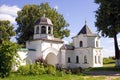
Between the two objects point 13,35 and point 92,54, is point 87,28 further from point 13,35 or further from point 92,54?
point 13,35

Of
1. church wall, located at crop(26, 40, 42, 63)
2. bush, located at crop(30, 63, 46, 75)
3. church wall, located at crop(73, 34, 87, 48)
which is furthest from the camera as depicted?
church wall, located at crop(73, 34, 87, 48)

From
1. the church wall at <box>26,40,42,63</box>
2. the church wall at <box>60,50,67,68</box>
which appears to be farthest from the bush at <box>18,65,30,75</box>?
the church wall at <box>60,50,67,68</box>

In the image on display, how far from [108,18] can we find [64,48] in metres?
13.5

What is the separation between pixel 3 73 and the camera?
22641 mm

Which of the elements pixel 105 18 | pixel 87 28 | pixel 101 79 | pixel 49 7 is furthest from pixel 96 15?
pixel 49 7

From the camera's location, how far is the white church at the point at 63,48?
1697 inches

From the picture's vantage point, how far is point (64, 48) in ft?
154

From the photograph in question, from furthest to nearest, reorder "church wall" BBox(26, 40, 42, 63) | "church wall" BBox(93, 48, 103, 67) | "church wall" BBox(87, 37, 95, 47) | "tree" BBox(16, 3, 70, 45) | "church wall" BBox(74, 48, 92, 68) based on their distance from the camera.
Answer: "tree" BBox(16, 3, 70, 45) → "church wall" BBox(87, 37, 95, 47) → "church wall" BBox(93, 48, 103, 67) → "church wall" BBox(74, 48, 92, 68) → "church wall" BBox(26, 40, 42, 63)

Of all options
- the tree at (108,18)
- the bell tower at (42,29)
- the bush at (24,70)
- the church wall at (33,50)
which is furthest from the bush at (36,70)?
the bell tower at (42,29)

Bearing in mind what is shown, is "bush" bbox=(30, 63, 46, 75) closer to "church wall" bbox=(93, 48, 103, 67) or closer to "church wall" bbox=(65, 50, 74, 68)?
"church wall" bbox=(65, 50, 74, 68)

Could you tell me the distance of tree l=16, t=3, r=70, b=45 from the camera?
54875 mm

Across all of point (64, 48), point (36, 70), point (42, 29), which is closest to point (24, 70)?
point (36, 70)

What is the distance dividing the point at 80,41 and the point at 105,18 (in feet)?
40.8

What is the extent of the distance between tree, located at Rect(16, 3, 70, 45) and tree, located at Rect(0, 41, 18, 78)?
3023cm
